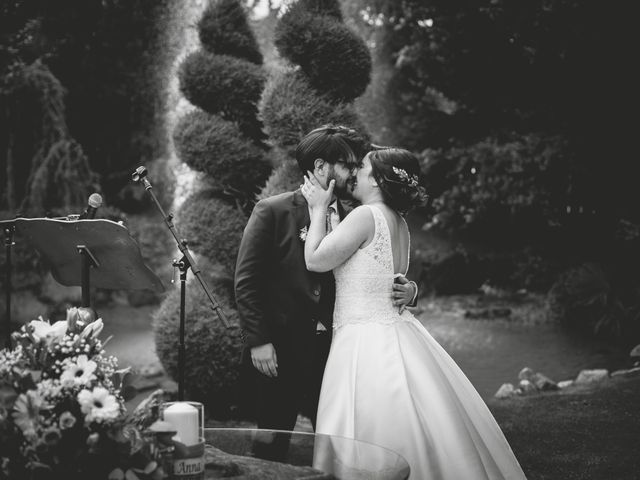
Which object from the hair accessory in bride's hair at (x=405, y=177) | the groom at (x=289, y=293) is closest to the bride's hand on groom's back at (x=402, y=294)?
the groom at (x=289, y=293)

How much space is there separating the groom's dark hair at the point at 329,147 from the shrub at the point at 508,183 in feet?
21.6

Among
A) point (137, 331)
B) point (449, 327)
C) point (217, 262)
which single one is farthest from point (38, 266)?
point (449, 327)

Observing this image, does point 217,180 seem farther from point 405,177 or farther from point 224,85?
point 405,177

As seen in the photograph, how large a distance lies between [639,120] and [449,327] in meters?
3.79

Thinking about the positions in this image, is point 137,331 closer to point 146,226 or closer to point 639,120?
point 146,226

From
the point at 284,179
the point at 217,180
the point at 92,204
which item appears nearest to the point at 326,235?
the point at 92,204

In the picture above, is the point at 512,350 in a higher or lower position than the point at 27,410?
lower

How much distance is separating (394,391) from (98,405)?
1.62 metres

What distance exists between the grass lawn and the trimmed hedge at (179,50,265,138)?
3.30 meters

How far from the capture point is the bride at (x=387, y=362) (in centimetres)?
313

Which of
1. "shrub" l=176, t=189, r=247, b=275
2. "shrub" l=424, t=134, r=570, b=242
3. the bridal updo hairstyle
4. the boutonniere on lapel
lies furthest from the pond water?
the boutonniere on lapel

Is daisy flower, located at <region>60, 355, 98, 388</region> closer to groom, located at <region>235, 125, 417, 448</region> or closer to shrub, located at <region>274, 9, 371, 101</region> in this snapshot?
groom, located at <region>235, 125, 417, 448</region>

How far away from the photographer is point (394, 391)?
10.5ft

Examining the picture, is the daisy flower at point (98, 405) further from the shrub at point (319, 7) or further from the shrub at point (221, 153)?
the shrub at point (319, 7)
